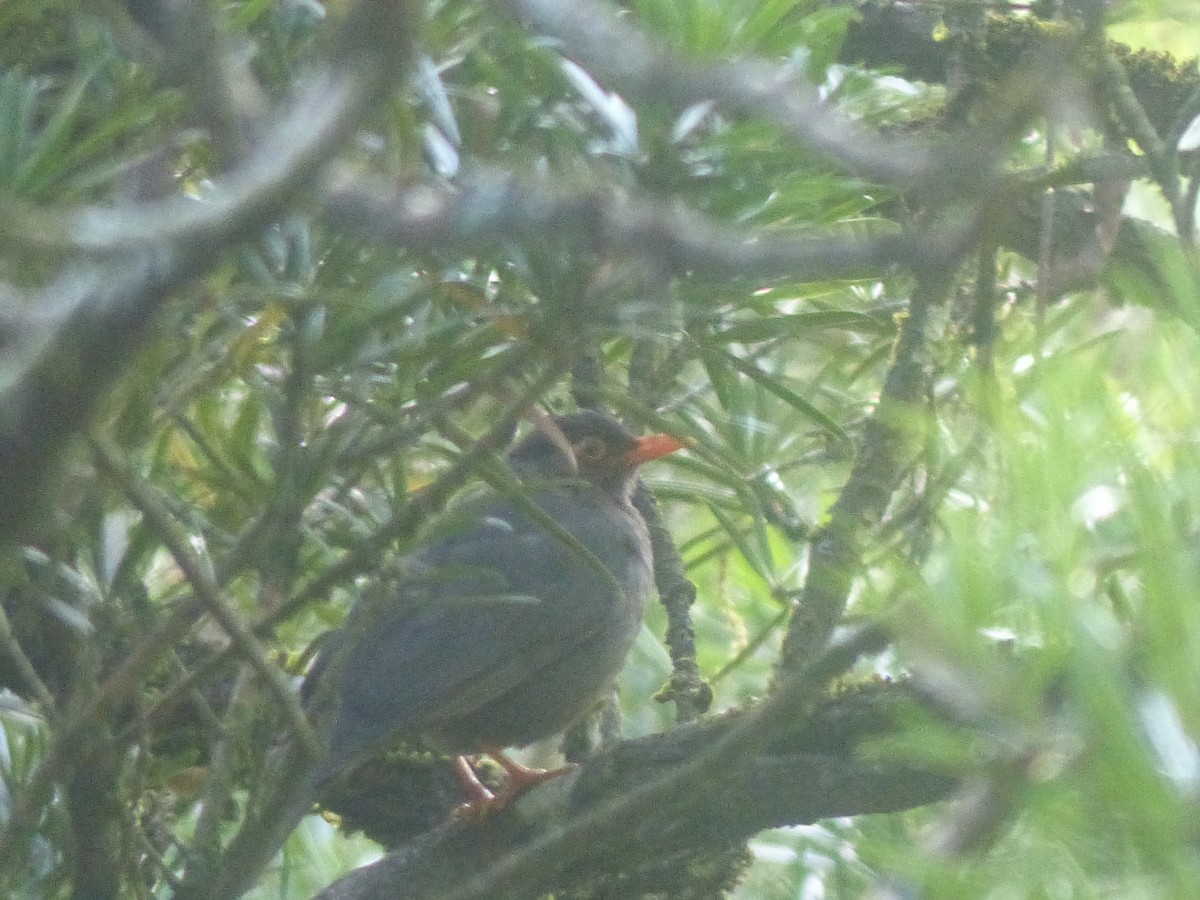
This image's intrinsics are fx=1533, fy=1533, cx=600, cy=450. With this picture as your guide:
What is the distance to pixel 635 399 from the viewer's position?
102 inches

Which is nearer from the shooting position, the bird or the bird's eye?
the bird

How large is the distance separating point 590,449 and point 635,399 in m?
2.27

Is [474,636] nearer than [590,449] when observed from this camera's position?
Yes

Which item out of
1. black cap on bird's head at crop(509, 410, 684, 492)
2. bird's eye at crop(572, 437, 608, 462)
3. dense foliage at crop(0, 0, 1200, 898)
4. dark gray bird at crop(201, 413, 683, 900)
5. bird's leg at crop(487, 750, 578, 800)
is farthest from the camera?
bird's eye at crop(572, 437, 608, 462)

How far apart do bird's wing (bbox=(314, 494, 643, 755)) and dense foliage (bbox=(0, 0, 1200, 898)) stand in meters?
0.24

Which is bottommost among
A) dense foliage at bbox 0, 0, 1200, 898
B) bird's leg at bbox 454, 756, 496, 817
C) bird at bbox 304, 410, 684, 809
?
bird's leg at bbox 454, 756, 496, 817

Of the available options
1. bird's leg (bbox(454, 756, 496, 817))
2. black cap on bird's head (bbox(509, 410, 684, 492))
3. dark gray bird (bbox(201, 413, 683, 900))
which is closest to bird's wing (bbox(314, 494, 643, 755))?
dark gray bird (bbox(201, 413, 683, 900))

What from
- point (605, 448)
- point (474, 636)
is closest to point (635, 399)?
point (474, 636)

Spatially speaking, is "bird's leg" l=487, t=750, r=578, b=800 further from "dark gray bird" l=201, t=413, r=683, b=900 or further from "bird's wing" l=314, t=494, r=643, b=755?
"bird's wing" l=314, t=494, r=643, b=755

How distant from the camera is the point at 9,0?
2164 mm

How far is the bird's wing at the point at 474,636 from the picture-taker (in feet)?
12.5

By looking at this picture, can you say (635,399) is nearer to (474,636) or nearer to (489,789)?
(474,636)

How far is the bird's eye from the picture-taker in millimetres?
4824

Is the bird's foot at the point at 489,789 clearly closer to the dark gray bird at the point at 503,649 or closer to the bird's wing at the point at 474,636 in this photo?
the dark gray bird at the point at 503,649
